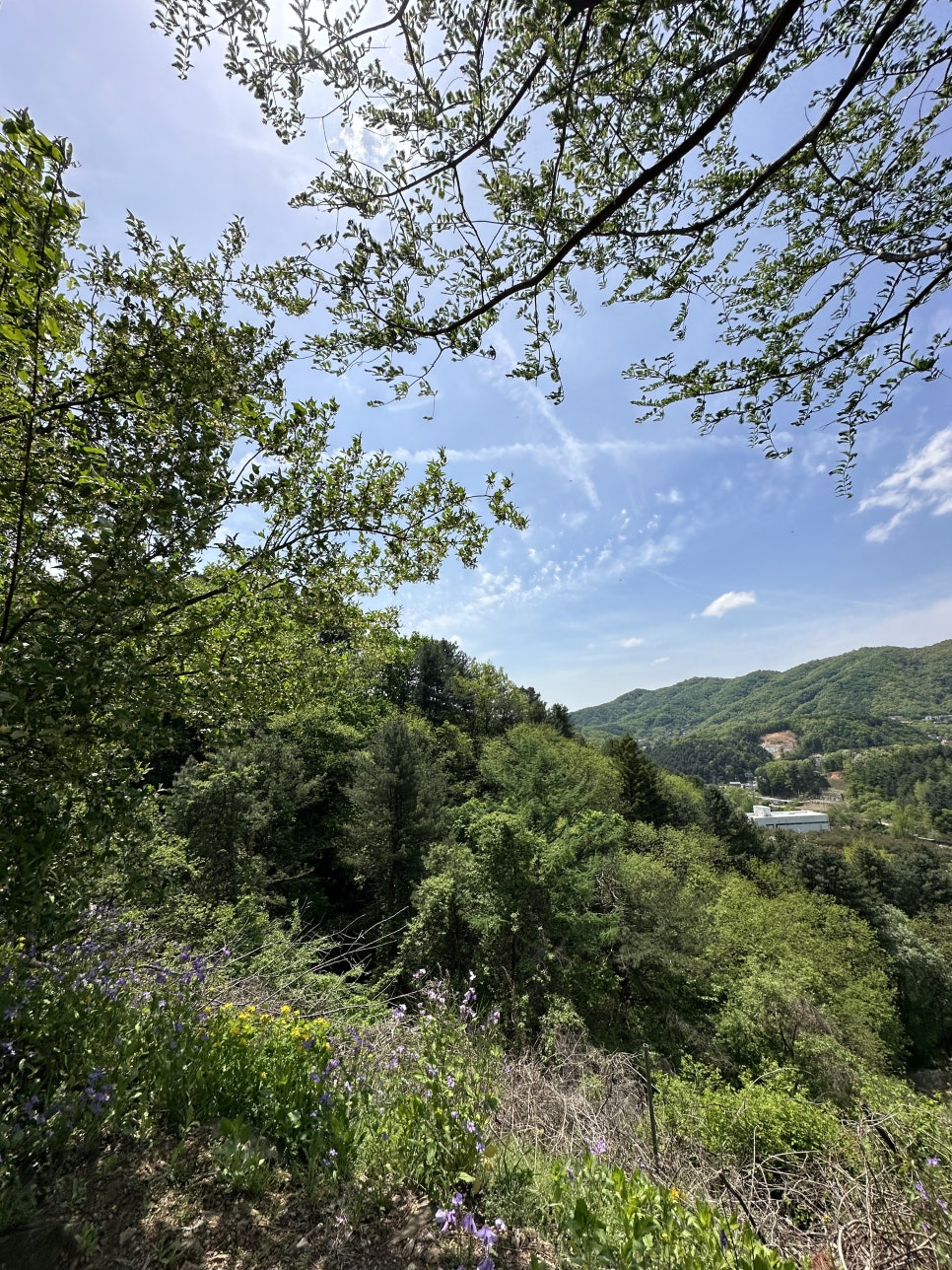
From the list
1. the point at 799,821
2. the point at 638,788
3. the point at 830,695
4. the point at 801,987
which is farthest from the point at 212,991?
the point at 830,695

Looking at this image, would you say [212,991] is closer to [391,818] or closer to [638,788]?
[391,818]

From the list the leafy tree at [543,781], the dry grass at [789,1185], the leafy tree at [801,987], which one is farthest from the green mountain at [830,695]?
the dry grass at [789,1185]

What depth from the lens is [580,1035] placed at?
356 inches

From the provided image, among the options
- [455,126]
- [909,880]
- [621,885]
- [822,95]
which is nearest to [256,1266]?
[455,126]

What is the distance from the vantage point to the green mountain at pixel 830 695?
145625mm

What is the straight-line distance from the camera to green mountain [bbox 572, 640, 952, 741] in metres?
146

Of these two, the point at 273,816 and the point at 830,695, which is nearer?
the point at 273,816

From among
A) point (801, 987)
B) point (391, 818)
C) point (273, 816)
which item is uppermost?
point (273, 816)

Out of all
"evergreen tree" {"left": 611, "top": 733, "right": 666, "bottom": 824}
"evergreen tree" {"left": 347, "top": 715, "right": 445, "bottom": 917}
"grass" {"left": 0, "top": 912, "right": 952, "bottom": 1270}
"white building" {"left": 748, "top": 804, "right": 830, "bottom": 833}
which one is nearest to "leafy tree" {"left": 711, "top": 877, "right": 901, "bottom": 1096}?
"evergreen tree" {"left": 611, "top": 733, "right": 666, "bottom": 824}

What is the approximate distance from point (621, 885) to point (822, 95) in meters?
16.9

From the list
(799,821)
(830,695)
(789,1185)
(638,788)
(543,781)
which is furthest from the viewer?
(830,695)

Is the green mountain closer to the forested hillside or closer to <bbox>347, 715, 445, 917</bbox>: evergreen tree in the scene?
<bbox>347, 715, 445, 917</bbox>: evergreen tree

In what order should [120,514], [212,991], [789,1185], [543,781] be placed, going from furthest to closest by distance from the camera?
1. [543,781]
2. [212,991]
3. [789,1185]
4. [120,514]

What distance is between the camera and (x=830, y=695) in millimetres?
155000
